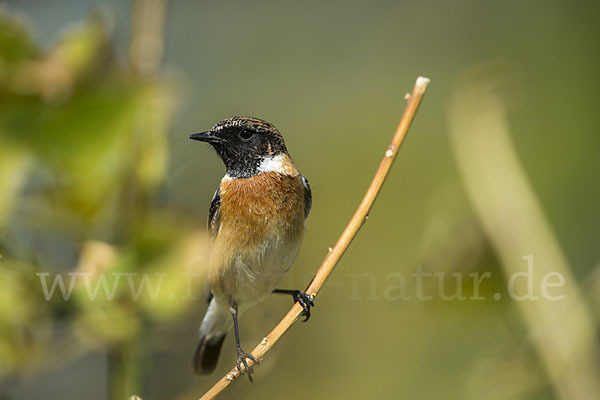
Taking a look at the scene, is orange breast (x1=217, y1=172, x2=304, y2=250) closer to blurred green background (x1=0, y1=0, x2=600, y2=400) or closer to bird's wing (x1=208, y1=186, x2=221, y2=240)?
bird's wing (x1=208, y1=186, x2=221, y2=240)

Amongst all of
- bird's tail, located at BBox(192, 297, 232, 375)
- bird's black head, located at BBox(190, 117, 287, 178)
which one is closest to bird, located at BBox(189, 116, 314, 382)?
bird's black head, located at BBox(190, 117, 287, 178)

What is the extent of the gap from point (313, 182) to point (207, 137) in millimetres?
2803

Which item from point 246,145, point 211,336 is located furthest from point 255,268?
point 211,336

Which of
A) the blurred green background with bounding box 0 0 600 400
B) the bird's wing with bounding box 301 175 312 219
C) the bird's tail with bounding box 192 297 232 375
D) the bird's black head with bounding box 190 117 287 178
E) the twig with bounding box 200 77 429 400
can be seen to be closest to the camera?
the blurred green background with bounding box 0 0 600 400

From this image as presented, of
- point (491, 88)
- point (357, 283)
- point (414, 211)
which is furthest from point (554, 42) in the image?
point (491, 88)

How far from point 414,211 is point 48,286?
350cm

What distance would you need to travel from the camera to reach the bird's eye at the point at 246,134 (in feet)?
8.89

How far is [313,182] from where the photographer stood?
5.14m

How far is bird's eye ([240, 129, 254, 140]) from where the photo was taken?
271 cm

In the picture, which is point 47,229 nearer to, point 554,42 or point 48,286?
point 48,286

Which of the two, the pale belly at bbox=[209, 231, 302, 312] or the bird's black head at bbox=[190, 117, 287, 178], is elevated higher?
the bird's black head at bbox=[190, 117, 287, 178]

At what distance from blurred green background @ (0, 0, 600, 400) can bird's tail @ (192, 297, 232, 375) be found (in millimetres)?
85

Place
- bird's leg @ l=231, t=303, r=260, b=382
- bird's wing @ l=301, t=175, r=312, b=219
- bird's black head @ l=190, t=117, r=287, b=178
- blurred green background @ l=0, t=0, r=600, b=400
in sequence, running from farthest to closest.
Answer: bird's wing @ l=301, t=175, r=312, b=219 < bird's black head @ l=190, t=117, r=287, b=178 < bird's leg @ l=231, t=303, r=260, b=382 < blurred green background @ l=0, t=0, r=600, b=400

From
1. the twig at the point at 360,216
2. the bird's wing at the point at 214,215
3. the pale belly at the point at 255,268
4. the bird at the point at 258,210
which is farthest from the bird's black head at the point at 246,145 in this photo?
the twig at the point at 360,216
